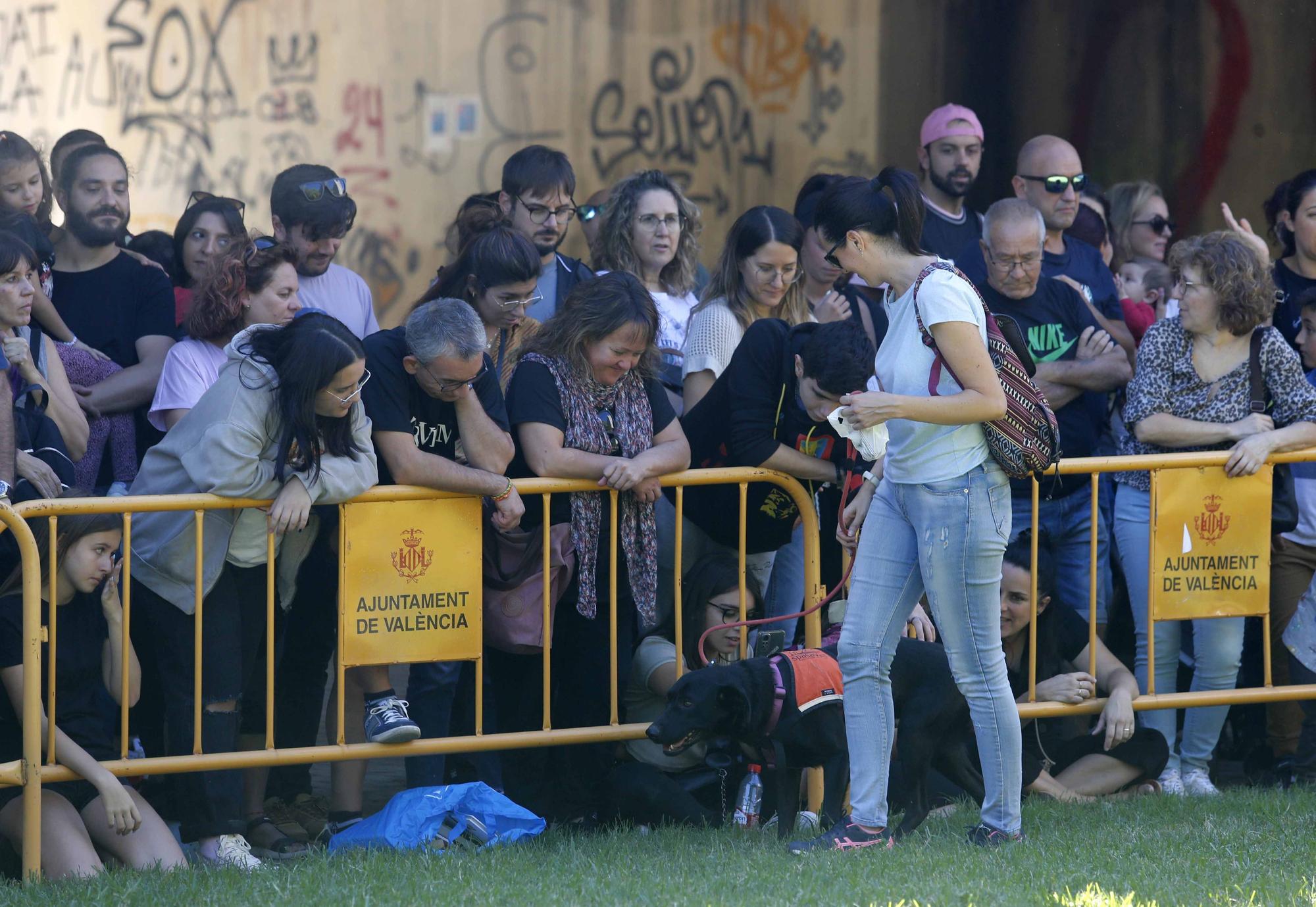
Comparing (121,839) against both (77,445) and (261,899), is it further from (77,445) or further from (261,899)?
(77,445)

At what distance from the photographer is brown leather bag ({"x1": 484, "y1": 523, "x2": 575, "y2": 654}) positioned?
5.50 m

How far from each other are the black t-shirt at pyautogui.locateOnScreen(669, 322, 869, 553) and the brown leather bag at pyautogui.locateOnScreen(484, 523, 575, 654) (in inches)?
23.9

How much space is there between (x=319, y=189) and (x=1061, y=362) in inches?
117

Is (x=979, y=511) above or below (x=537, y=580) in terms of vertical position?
above

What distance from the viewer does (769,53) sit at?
1045cm

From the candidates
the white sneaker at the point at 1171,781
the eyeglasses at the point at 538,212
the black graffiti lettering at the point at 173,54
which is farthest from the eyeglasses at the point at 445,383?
the black graffiti lettering at the point at 173,54

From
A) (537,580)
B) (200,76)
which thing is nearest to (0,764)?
(537,580)

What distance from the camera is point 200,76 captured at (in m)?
9.17

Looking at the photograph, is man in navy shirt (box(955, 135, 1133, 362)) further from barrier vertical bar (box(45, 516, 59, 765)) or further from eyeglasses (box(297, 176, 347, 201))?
barrier vertical bar (box(45, 516, 59, 765))

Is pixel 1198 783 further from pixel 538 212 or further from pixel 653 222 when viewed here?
pixel 538 212

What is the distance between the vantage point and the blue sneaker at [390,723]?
520cm

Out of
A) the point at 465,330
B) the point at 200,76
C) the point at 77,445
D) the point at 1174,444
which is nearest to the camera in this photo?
the point at 465,330

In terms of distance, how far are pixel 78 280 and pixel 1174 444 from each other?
4123mm

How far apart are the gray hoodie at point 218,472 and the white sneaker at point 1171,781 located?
3.10m
